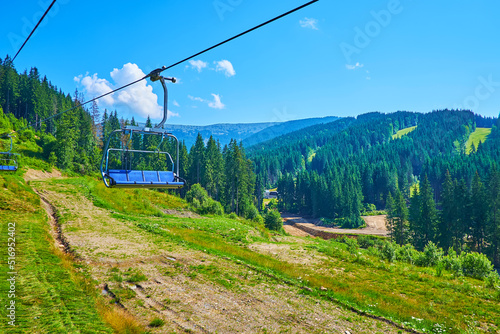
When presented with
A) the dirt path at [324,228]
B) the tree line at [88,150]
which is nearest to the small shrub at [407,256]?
the tree line at [88,150]

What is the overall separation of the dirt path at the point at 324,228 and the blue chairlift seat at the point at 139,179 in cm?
7140

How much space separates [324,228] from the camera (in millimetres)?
95500

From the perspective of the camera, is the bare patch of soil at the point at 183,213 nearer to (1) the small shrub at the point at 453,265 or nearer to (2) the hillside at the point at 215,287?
(2) the hillside at the point at 215,287

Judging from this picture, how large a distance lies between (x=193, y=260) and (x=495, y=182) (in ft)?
279

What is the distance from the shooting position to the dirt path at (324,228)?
86062mm

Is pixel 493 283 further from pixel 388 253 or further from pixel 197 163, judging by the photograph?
pixel 197 163

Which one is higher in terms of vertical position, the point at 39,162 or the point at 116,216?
the point at 39,162

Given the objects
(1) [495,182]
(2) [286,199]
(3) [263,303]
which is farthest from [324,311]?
(2) [286,199]

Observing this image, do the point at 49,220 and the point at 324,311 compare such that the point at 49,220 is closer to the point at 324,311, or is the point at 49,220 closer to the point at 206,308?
the point at 206,308

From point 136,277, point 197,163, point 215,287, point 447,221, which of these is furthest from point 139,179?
point 197,163

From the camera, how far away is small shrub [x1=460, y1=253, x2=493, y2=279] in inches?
911

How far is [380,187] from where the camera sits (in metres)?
132

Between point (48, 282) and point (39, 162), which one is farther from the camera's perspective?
point (39, 162)

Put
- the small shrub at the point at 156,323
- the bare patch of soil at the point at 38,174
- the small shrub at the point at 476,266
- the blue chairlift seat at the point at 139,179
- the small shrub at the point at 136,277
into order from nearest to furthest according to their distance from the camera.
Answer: the blue chairlift seat at the point at 139,179 → the small shrub at the point at 156,323 → the small shrub at the point at 136,277 → the small shrub at the point at 476,266 → the bare patch of soil at the point at 38,174
